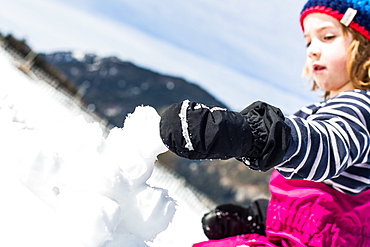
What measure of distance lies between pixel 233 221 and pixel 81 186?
0.89 meters

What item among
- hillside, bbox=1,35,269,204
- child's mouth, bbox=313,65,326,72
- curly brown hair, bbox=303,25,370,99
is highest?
hillside, bbox=1,35,269,204

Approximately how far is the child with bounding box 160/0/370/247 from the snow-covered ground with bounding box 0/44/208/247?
0.45 feet

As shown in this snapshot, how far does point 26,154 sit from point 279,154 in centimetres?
41

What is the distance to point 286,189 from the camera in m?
1.00

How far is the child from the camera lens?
0.57 meters

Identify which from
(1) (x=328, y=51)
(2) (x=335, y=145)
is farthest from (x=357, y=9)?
(2) (x=335, y=145)

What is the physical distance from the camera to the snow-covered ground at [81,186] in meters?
0.59

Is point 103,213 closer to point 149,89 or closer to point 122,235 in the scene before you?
point 122,235

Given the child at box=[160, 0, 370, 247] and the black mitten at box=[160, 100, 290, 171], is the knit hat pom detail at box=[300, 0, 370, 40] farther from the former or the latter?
the black mitten at box=[160, 100, 290, 171]

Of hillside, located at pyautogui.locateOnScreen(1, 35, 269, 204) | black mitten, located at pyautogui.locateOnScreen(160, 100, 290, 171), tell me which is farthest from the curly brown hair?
hillside, located at pyautogui.locateOnScreen(1, 35, 269, 204)

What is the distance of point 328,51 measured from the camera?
3.64 ft

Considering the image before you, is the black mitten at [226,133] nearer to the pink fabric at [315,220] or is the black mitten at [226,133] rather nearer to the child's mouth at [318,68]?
the pink fabric at [315,220]

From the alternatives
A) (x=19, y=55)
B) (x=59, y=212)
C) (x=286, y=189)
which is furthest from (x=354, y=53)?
(x=19, y=55)

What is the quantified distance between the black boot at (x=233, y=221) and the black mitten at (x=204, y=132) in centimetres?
86
